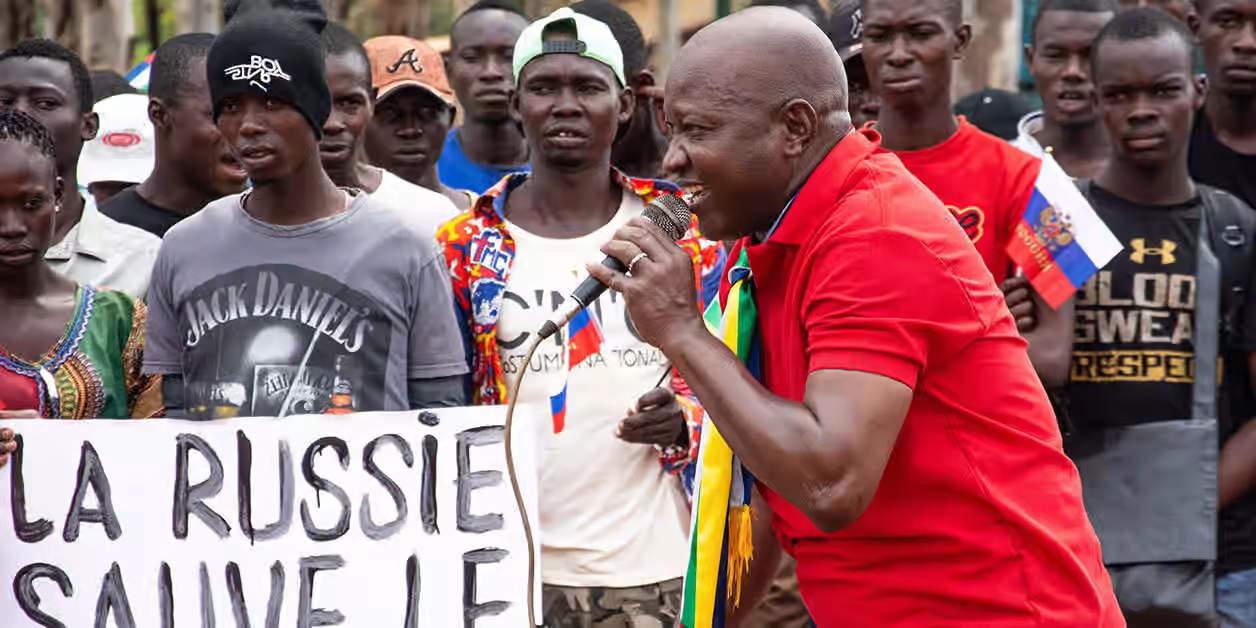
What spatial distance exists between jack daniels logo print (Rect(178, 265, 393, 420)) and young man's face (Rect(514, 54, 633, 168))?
3.46ft

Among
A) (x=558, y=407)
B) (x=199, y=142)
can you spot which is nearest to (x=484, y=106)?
(x=199, y=142)

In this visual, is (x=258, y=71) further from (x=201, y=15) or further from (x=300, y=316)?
(x=201, y=15)

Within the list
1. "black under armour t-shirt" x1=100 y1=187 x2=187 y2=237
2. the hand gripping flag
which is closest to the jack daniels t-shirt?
the hand gripping flag

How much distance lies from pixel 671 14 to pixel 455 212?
6.08 metres

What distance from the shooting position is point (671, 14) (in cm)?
1227

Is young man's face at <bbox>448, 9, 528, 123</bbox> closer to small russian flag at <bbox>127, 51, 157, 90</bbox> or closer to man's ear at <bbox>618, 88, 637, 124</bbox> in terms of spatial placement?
man's ear at <bbox>618, 88, 637, 124</bbox>

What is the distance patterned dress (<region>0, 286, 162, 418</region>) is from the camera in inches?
196

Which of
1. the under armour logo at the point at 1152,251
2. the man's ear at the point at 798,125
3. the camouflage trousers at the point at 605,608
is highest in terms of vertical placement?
the man's ear at the point at 798,125

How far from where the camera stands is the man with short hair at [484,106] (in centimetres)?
775

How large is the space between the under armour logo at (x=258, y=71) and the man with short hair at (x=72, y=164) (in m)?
0.96

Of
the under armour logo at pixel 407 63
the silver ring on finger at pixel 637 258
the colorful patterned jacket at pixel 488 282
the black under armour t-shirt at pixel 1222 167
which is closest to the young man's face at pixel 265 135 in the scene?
the colorful patterned jacket at pixel 488 282

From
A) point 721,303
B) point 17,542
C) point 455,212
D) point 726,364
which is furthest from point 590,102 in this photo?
point 726,364

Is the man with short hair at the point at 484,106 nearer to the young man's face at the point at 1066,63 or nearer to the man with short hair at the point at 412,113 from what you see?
the man with short hair at the point at 412,113

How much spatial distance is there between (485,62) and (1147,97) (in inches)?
122
